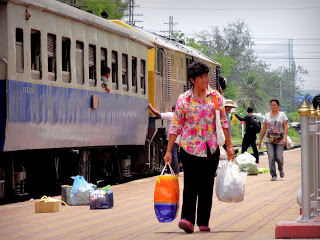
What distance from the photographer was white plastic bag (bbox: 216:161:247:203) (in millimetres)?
11016

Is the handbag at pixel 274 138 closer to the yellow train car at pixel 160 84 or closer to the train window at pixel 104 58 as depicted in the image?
the train window at pixel 104 58

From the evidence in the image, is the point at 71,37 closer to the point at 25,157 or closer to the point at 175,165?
the point at 25,157

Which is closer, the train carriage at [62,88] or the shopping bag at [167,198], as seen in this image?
the shopping bag at [167,198]

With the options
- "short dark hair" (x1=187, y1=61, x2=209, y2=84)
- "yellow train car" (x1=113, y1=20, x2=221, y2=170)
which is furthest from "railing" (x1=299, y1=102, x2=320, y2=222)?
"yellow train car" (x1=113, y1=20, x2=221, y2=170)

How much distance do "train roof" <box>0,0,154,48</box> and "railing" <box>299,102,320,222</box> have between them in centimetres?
668

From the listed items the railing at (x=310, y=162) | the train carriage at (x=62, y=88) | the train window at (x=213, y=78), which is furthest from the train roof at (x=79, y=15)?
the train window at (x=213, y=78)

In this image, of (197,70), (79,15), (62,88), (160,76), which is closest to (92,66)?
(79,15)

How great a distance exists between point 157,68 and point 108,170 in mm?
5453

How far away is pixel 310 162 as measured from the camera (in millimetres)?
10180

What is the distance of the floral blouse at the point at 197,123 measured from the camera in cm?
1075

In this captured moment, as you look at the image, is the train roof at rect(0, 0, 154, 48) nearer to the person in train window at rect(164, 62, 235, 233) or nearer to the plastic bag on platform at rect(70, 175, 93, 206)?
the plastic bag on platform at rect(70, 175, 93, 206)

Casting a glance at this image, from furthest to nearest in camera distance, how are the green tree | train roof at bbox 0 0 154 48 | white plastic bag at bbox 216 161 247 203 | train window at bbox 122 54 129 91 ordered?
the green tree → train window at bbox 122 54 129 91 → train roof at bbox 0 0 154 48 → white plastic bag at bbox 216 161 247 203

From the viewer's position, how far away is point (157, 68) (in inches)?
1059

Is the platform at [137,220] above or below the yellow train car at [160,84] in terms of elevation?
below
